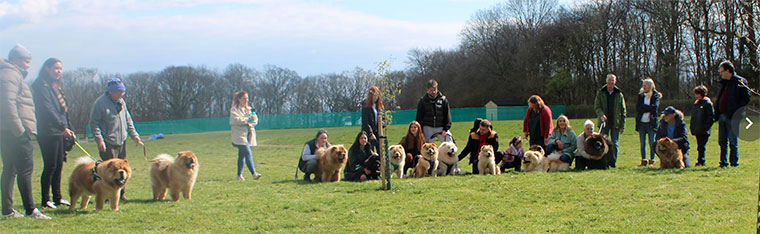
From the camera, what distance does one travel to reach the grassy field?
477cm

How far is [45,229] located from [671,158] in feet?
26.7

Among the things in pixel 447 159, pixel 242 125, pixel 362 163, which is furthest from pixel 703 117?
Result: pixel 242 125

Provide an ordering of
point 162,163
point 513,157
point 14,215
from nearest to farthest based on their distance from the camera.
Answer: point 14,215
point 162,163
point 513,157

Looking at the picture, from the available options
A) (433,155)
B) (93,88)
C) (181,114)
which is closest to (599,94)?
(433,155)

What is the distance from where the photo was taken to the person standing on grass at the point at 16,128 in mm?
5176

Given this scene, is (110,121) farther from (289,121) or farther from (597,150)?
(289,121)

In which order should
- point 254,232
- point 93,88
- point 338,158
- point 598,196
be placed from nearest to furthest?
point 254,232 → point 598,196 → point 338,158 → point 93,88

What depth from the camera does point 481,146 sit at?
9.09 meters

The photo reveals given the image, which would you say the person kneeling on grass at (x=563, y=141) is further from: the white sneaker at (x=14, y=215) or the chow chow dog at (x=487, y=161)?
the white sneaker at (x=14, y=215)

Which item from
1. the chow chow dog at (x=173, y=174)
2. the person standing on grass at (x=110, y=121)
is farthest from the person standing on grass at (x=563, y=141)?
the person standing on grass at (x=110, y=121)

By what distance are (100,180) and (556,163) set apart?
6.51 m

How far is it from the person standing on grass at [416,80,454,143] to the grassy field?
1580 millimetres

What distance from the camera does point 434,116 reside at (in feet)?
30.1

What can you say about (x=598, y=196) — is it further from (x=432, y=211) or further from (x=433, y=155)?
(x=433, y=155)
